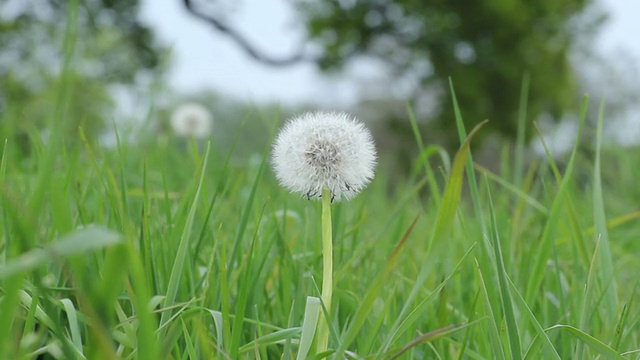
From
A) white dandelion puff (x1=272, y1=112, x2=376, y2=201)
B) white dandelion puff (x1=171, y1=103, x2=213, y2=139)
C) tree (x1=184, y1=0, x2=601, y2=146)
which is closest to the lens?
white dandelion puff (x1=272, y1=112, x2=376, y2=201)

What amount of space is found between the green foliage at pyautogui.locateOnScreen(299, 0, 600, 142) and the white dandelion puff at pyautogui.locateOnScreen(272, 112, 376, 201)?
1949 centimetres

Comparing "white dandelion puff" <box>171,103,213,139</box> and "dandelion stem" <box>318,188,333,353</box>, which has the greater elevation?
"dandelion stem" <box>318,188,333,353</box>

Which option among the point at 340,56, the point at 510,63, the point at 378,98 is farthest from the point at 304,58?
the point at 510,63

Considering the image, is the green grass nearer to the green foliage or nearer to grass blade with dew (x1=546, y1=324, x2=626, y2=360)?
grass blade with dew (x1=546, y1=324, x2=626, y2=360)

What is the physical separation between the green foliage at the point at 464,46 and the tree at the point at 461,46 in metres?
0.03

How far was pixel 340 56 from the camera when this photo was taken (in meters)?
21.2

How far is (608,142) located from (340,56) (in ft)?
53.3

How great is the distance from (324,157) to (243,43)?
19245 millimetres

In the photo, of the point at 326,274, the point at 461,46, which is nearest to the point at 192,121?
the point at 326,274

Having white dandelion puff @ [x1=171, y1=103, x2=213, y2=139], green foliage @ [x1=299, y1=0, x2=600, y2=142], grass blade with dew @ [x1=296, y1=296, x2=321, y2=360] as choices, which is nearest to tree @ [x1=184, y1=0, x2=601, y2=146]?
green foliage @ [x1=299, y1=0, x2=600, y2=142]

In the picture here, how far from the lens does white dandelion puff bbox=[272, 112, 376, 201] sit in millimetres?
957

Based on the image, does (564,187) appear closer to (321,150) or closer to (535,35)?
(321,150)

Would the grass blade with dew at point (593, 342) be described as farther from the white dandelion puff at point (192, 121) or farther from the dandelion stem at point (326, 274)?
the white dandelion puff at point (192, 121)

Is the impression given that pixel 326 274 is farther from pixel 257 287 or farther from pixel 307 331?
pixel 257 287
